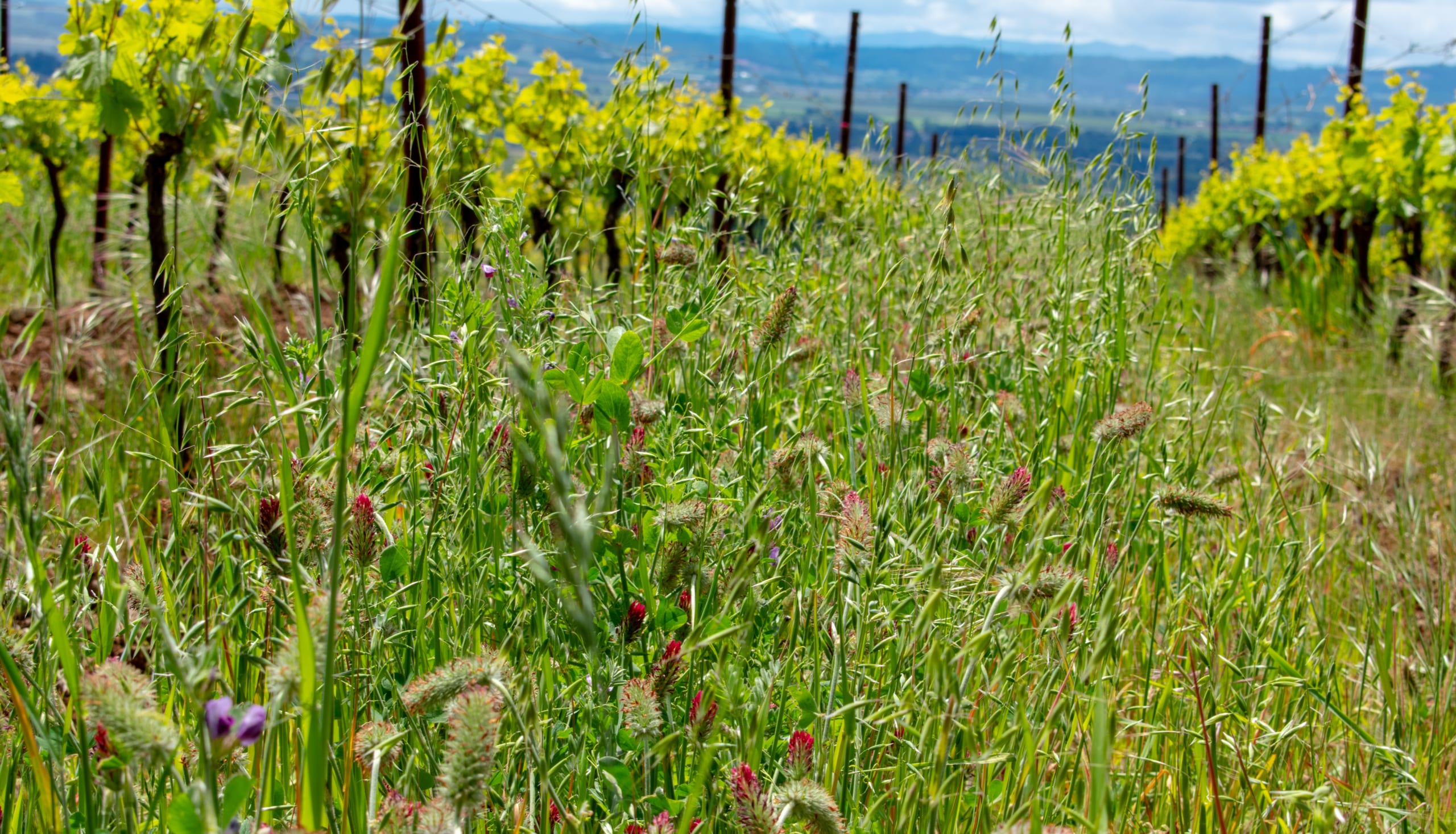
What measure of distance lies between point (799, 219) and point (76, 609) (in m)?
1.45

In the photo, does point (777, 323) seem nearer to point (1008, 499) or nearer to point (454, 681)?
point (1008, 499)

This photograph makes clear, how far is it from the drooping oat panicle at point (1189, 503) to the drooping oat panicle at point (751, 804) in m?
0.60

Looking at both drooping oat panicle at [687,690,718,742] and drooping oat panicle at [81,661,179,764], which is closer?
drooping oat panicle at [81,661,179,764]

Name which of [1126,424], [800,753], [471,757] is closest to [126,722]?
[471,757]

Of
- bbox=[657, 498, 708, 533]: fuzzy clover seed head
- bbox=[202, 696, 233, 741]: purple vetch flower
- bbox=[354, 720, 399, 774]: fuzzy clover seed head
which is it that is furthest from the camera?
bbox=[657, 498, 708, 533]: fuzzy clover seed head

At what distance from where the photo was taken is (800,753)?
3.05ft

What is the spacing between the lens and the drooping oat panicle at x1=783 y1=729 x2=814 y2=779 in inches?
35.8

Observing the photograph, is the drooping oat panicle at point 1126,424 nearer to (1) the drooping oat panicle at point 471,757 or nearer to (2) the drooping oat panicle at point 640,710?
(2) the drooping oat panicle at point 640,710

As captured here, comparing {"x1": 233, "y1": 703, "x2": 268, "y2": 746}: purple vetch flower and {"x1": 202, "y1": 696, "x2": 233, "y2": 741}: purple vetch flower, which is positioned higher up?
{"x1": 202, "y1": 696, "x2": 233, "y2": 741}: purple vetch flower

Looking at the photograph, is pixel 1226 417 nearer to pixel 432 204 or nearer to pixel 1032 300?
pixel 1032 300

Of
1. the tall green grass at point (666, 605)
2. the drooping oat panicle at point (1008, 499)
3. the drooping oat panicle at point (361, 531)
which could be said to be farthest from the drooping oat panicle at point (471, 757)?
the drooping oat panicle at point (1008, 499)

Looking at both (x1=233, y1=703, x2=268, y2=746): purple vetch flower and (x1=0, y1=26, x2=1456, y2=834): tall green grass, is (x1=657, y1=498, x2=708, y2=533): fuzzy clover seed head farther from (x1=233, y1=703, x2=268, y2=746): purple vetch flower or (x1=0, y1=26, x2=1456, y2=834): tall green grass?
(x1=233, y1=703, x2=268, y2=746): purple vetch flower

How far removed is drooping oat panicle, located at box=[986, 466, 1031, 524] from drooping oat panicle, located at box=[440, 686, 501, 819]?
653mm

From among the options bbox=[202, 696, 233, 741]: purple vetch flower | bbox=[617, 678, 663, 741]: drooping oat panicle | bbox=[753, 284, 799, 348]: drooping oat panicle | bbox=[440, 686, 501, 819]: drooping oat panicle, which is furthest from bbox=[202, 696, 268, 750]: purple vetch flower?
bbox=[753, 284, 799, 348]: drooping oat panicle
